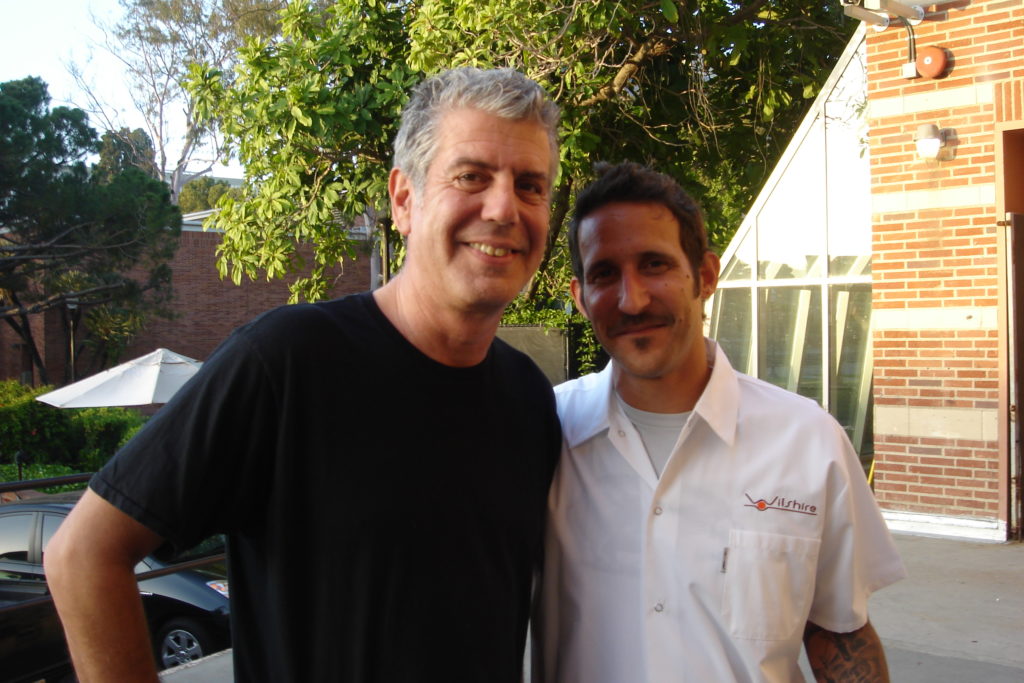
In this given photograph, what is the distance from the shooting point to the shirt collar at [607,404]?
2.08 metres

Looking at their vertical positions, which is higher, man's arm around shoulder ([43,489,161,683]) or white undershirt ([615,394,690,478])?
white undershirt ([615,394,690,478])

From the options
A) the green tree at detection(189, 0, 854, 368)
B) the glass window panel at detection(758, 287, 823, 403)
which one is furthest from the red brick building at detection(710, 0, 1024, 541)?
the green tree at detection(189, 0, 854, 368)

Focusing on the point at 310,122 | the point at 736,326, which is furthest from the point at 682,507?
the point at 310,122

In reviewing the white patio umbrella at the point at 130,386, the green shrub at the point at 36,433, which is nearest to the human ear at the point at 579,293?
the white patio umbrella at the point at 130,386

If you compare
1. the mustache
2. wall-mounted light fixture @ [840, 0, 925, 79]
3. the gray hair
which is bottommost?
the mustache

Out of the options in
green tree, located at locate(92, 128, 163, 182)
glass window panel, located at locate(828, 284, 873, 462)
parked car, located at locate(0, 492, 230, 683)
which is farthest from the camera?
green tree, located at locate(92, 128, 163, 182)

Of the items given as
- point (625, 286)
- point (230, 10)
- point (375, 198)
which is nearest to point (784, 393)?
point (625, 286)

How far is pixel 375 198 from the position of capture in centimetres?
1238

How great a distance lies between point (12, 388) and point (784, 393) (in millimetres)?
23477

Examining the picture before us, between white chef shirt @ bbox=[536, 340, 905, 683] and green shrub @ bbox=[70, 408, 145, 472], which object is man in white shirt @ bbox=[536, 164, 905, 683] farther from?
green shrub @ bbox=[70, 408, 145, 472]

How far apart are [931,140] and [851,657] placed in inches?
252

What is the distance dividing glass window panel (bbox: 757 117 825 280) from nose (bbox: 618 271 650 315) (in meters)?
7.32

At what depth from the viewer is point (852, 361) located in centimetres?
879

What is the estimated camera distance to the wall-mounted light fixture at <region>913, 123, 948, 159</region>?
7516 millimetres
